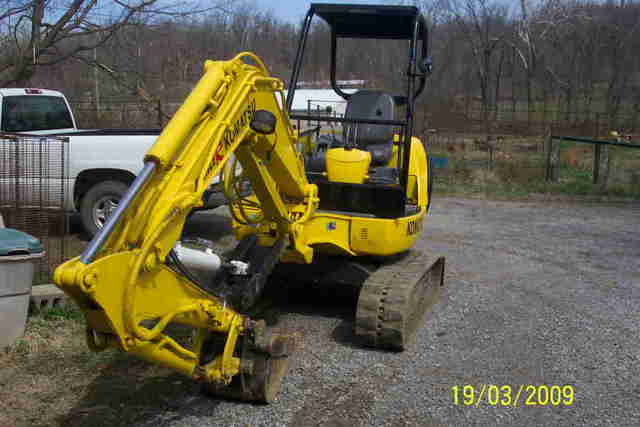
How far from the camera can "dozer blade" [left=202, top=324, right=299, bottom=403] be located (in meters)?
4.13

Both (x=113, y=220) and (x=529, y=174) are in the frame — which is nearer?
(x=113, y=220)

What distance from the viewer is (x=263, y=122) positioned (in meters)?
4.17

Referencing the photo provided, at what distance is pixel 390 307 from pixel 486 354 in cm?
89

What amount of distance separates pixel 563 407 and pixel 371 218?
2.11m

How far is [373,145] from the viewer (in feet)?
22.6

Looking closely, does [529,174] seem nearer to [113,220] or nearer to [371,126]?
[371,126]

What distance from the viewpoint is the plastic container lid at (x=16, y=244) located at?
5.03 m

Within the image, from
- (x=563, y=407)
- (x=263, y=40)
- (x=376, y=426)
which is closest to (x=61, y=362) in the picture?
(x=376, y=426)

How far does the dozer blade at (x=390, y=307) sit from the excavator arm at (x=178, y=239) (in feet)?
3.06

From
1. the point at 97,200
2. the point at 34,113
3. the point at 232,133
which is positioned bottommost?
the point at 97,200

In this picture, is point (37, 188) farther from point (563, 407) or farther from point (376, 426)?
point (563, 407)
